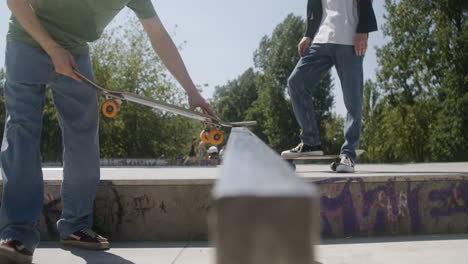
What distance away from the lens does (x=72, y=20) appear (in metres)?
2.59

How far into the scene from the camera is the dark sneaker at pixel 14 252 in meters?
1.99

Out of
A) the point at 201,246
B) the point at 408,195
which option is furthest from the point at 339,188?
the point at 201,246

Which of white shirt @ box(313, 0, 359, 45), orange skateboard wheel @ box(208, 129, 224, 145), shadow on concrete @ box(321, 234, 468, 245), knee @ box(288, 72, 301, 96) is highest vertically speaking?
white shirt @ box(313, 0, 359, 45)

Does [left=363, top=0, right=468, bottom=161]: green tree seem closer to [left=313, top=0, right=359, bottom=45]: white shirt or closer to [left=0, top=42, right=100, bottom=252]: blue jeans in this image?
[left=313, top=0, right=359, bottom=45]: white shirt

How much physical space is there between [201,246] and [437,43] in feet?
86.9

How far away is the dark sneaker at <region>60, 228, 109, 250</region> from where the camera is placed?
2.46m

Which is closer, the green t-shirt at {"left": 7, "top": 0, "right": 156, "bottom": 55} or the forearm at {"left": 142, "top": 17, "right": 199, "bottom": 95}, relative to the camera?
the green t-shirt at {"left": 7, "top": 0, "right": 156, "bottom": 55}

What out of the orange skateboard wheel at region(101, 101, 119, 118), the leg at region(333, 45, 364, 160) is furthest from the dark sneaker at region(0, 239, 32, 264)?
the leg at region(333, 45, 364, 160)

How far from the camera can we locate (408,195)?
2857 millimetres

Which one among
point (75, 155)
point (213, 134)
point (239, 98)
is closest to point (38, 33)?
point (75, 155)

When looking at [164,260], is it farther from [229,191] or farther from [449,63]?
[449,63]

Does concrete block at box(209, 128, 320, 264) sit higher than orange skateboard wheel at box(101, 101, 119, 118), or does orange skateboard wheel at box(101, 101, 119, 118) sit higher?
orange skateboard wheel at box(101, 101, 119, 118)

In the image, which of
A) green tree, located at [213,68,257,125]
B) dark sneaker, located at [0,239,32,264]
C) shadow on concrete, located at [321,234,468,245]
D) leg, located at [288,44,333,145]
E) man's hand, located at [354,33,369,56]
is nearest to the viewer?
dark sneaker, located at [0,239,32,264]

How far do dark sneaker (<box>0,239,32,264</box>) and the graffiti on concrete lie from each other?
73.7 inches
